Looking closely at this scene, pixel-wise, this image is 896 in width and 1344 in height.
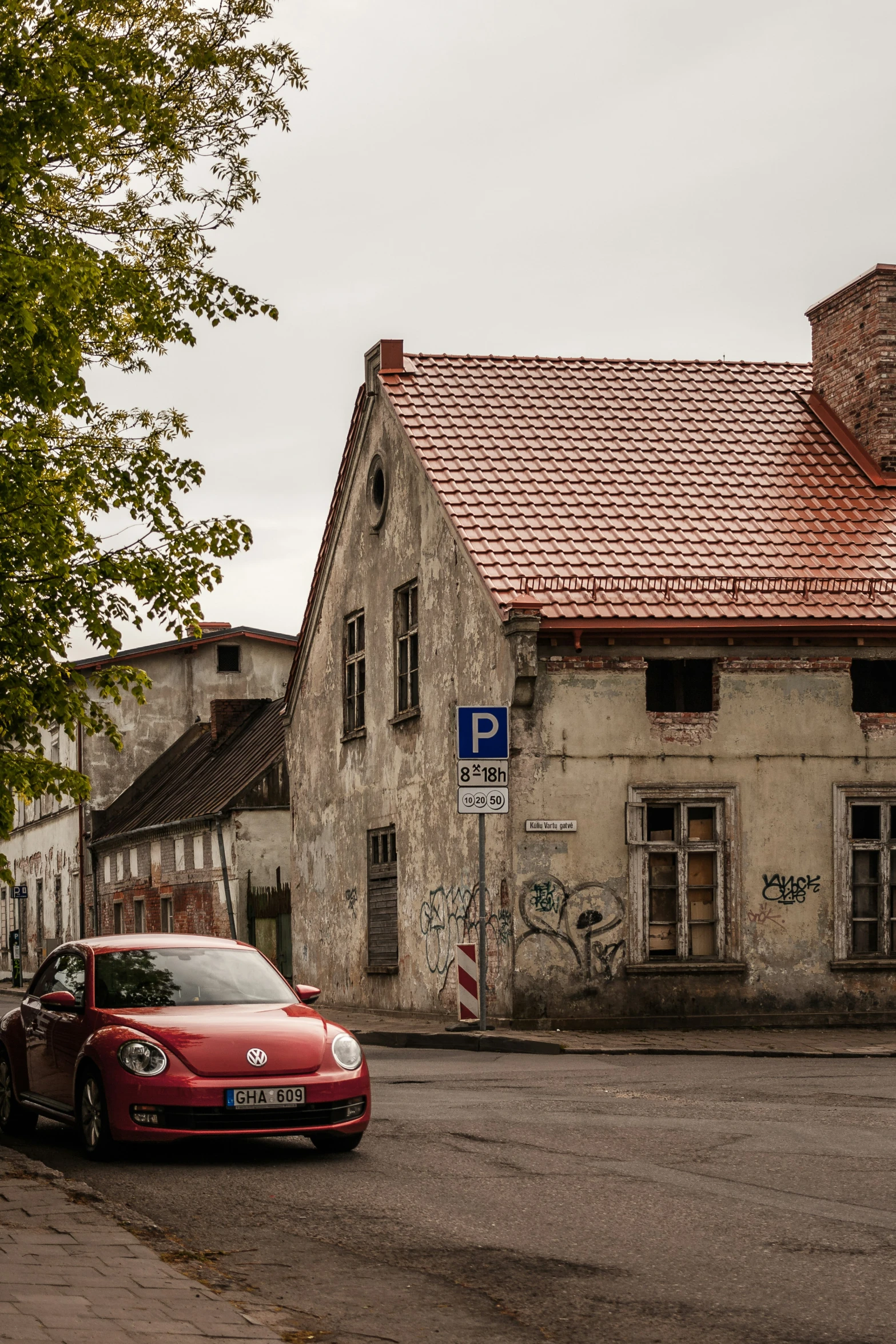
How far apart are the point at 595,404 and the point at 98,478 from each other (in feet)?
38.1

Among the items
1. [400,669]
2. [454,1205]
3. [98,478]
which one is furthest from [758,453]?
[454,1205]

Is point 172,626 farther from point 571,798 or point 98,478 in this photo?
point 571,798

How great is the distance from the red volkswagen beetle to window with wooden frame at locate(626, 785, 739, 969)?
9.58 metres

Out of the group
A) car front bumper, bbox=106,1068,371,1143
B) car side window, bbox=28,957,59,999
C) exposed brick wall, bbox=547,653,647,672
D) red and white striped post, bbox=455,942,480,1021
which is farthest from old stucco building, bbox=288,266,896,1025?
car front bumper, bbox=106,1068,371,1143

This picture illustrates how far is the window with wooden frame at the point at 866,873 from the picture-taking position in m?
21.4

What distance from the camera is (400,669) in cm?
2538

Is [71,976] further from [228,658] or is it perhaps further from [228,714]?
[228,658]

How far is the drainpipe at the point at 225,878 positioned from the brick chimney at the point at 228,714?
24.6 ft

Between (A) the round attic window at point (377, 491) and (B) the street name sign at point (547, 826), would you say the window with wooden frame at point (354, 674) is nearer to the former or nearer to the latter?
(A) the round attic window at point (377, 491)

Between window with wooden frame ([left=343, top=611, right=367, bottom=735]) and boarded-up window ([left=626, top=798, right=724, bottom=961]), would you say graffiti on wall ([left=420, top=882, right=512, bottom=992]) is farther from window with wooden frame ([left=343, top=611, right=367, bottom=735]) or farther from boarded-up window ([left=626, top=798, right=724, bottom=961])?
window with wooden frame ([left=343, top=611, right=367, bottom=735])

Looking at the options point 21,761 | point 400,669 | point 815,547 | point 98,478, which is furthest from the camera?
point 400,669

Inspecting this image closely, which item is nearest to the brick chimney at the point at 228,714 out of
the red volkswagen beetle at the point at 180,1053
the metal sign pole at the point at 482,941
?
the metal sign pole at the point at 482,941

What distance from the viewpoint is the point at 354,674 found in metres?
27.5

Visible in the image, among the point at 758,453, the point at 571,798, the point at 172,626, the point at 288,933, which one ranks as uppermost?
the point at 758,453
